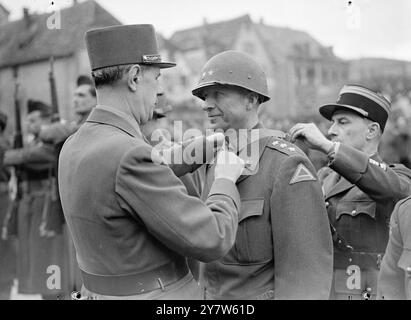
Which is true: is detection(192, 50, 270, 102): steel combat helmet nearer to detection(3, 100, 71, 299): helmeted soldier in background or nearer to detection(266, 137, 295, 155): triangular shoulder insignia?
detection(266, 137, 295, 155): triangular shoulder insignia

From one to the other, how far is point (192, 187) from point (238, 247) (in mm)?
982

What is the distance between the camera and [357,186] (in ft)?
11.8

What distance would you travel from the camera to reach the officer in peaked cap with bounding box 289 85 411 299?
3.47m

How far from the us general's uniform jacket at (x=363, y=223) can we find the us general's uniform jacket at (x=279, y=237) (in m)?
0.76

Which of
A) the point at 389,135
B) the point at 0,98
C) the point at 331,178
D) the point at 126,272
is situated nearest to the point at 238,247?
the point at 126,272

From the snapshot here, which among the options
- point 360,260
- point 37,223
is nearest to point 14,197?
point 37,223

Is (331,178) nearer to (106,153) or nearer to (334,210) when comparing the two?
(334,210)

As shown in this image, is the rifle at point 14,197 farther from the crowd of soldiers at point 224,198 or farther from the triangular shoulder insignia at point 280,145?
the triangular shoulder insignia at point 280,145

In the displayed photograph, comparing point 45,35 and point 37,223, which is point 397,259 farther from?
point 45,35

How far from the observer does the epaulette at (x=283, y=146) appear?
3047 mm

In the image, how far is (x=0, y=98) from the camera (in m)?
12.0
